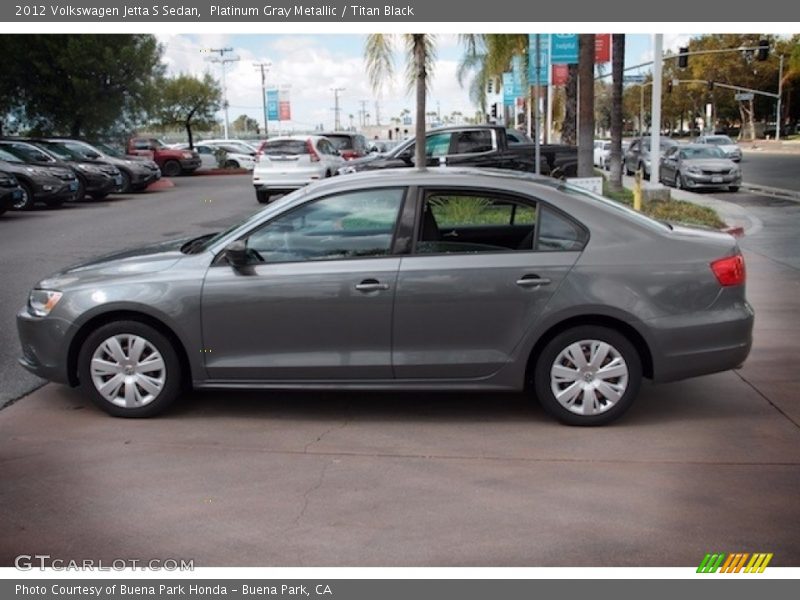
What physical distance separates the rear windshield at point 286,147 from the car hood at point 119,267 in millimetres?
15992

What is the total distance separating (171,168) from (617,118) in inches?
830

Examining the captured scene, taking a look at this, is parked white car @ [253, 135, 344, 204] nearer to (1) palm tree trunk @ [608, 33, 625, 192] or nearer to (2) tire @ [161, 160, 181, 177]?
(1) palm tree trunk @ [608, 33, 625, 192]

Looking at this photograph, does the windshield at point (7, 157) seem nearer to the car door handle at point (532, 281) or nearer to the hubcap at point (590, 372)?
the car door handle at point (532, 281)

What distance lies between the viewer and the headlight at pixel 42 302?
19.1 ft

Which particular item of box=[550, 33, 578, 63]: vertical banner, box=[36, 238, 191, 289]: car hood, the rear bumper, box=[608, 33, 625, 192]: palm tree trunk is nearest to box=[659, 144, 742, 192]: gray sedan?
box=[608, 33, 625, 192]: palm tree trunk

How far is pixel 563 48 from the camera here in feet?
57.5

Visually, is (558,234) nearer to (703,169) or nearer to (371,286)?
(371,286)

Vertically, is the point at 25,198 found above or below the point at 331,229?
below

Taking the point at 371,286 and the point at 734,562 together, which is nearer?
the point at 734,562

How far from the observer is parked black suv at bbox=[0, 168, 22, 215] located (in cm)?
1820

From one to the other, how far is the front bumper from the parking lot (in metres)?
0.32

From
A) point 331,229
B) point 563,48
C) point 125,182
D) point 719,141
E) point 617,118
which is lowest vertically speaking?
point 125,182

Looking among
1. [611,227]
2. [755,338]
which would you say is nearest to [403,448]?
[611,227]

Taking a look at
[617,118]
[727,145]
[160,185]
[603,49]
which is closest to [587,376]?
[617,118]
